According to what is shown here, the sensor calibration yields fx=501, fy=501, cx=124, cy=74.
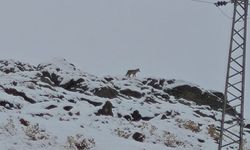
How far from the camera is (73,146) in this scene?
1881 centimetres

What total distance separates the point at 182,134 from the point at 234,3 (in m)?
9.60

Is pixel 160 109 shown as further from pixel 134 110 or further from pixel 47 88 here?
pixel 47 88

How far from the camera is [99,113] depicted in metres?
27.3

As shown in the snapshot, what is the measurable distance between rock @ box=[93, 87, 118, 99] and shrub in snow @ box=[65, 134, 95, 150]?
15.6 m

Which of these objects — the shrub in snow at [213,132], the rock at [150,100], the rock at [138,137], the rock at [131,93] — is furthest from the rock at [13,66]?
the rock at [138,137]

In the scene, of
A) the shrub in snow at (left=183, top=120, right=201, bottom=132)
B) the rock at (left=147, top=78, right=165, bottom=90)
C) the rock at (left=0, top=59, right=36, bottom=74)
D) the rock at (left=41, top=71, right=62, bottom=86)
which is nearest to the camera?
the shrub in snow at (left=183, top=120, right=201, bottom=132)

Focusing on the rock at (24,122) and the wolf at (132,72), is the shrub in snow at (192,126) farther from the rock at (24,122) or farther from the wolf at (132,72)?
the wolf at (132,72)

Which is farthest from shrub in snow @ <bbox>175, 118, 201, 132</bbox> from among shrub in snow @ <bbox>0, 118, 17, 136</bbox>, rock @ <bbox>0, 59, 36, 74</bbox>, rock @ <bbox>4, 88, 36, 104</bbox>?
rock @ <bbox>0, 59, 36, 74</bbox>

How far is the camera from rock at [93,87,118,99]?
35.5 meters

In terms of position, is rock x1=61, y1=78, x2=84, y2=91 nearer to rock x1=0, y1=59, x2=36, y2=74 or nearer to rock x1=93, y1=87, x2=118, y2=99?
rock x1=93, y1=87, x2=118, y2=99

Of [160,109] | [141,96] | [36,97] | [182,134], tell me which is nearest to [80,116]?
[36,97]

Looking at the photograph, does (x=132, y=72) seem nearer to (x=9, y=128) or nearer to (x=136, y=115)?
(x=136, y=115)

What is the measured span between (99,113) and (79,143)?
8.10 m

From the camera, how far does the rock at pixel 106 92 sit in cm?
3547
